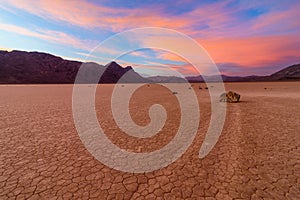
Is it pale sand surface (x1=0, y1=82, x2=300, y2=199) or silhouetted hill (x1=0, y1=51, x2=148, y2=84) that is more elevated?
silhouetted hill (x1=0, y1=51, x2=148, y2=84)

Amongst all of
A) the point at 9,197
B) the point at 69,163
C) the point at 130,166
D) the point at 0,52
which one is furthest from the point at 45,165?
the point at 0,52

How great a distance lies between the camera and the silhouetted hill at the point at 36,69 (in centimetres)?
8100

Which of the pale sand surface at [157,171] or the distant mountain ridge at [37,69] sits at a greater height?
the distant mountain ridge at [37,69]

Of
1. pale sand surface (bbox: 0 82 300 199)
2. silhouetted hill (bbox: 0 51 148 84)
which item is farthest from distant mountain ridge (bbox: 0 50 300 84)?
pale sand surface (bbox: 0 82 300 199)

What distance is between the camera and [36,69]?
9494 centimetres

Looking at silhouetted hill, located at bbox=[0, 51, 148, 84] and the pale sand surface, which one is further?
silhouetted hill, located at bbox=[0, 51, 148, 84]

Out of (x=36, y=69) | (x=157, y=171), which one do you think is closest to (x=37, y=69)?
(x=36, y=69)

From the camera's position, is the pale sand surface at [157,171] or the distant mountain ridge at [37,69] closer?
the pale sand surface at [157,171]

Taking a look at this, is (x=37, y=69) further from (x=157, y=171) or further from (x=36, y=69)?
(x=157, y=171)

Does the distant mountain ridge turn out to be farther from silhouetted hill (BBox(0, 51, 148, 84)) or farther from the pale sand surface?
the pale sand surface

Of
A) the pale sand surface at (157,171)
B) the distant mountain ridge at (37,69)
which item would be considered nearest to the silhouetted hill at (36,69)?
the distant mountain ridge at (37,69)

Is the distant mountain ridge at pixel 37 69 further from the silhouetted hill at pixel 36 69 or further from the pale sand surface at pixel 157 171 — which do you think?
the pale sand surface at pixel 157 171

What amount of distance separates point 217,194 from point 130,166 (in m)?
2.10

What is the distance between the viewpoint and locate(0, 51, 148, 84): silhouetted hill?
8100 cm
